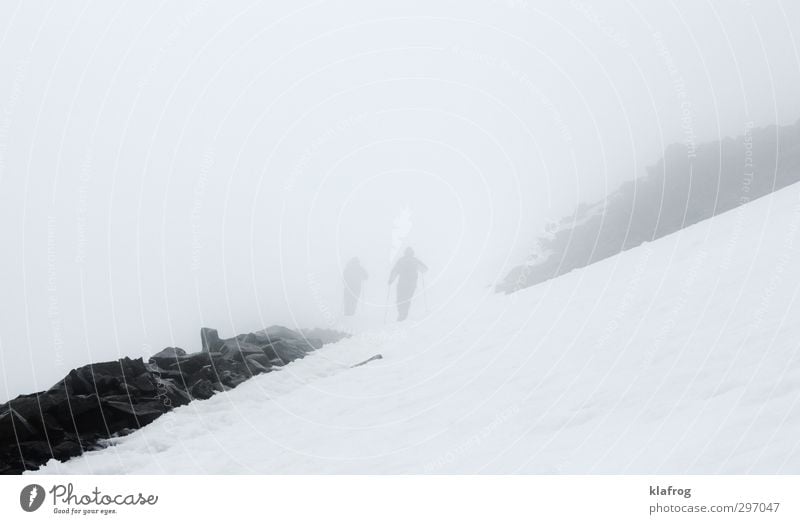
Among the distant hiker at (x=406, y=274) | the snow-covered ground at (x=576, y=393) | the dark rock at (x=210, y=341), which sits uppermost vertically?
the distant hiker at (x=406, y=274)

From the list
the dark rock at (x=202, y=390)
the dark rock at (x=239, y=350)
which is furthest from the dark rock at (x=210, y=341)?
the dark rock at (x=202, y=390)

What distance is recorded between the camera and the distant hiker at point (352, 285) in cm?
3114

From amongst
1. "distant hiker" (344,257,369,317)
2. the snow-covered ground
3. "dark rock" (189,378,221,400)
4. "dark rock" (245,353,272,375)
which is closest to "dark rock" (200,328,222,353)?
"dark rock" (245,353,272,375)

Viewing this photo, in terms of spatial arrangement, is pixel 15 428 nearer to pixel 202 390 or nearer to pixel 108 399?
pixel 108 399

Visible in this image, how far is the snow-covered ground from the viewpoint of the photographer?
6.02 m

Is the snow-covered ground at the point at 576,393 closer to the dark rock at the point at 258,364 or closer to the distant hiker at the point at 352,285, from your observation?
the dark rock at the point at 258,364

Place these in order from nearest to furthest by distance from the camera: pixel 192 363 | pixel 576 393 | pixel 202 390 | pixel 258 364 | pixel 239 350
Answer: pixel 576 393 → pixel 202 390 → pixel 192 363 → pixel 258 364 → pixel 239 350

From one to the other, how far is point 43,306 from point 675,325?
148240 mm

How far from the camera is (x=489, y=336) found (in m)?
13.1

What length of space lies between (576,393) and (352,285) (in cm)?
2448

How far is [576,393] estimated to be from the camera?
26.8 ft

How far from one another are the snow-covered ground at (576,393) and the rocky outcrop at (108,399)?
0.47 metres

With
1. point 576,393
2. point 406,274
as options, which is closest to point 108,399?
point 576,393
